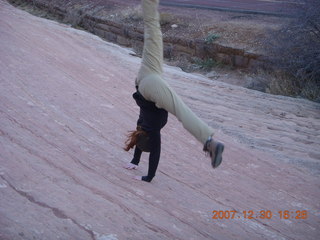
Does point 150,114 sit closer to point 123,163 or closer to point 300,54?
point 123,163

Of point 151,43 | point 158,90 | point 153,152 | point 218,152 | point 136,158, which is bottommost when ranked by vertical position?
point 136,158

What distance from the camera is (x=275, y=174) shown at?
6.14 meters

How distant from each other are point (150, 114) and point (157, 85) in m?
0.38

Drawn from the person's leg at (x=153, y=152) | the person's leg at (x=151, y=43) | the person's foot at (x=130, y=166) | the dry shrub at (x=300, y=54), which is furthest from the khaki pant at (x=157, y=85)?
the dry shrub at (x=300, y=54)

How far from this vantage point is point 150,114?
4762mm

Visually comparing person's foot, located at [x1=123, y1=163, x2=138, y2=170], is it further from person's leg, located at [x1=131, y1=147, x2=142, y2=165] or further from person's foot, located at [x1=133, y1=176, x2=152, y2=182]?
person's foot, located at [x1=133, y1=176, x2=152, y2=182]

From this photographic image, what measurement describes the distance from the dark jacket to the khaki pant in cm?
11

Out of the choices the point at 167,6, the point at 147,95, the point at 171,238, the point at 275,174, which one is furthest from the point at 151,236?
the point at 167,6

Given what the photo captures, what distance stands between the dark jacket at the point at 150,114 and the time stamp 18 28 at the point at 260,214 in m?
1.09

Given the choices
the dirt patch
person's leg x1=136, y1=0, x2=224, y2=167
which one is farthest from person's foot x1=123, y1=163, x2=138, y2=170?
the dirt patch

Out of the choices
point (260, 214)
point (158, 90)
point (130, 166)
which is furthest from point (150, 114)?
point (260, 214)

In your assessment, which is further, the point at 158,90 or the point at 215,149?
the point at 158,90

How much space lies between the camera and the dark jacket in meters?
4.73

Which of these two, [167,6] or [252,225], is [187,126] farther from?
[167,6]
